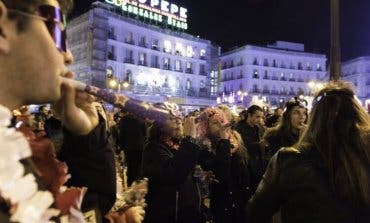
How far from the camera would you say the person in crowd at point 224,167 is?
5.59 meters

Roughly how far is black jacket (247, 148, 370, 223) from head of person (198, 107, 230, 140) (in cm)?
280

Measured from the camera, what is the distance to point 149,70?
65.2 m

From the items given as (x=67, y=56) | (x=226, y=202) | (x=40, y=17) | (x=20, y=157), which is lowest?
(x=226, y=202)

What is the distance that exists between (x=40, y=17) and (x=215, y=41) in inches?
3282

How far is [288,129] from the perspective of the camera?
20.3 ft

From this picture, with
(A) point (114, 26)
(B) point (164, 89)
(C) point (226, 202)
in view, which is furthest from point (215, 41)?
(C) point (226, 202)

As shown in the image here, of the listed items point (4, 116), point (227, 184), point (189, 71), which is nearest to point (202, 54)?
point (189, 71)

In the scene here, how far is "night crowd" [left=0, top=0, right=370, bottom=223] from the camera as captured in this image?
53.2 inches

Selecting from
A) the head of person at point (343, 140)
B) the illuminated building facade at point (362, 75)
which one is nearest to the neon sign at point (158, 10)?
the illuminated building facade at point (362, 75)

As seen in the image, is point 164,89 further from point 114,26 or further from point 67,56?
point 67,56

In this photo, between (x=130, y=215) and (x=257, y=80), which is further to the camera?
(x=257, y=80)

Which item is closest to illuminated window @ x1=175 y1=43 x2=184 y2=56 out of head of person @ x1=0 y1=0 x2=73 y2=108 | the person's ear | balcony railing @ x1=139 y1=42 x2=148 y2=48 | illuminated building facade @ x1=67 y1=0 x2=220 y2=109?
illuminated building facade @ x1=67 y1=0 x2=220 y2=109

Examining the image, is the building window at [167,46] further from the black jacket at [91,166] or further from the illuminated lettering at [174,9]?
the black jacket at [91,166]

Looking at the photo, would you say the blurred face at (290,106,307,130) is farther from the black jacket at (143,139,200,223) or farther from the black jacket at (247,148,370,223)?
the black jacket at (247,148,370,223)
